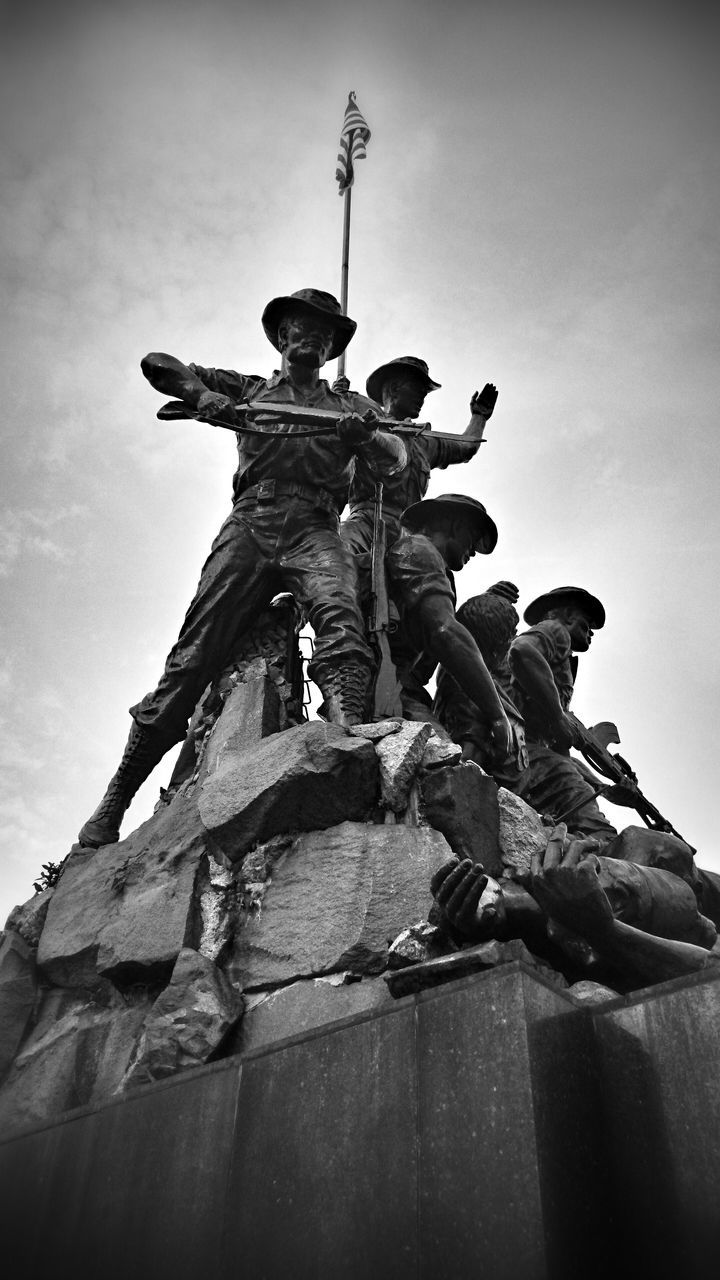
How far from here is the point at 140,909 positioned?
4.51m

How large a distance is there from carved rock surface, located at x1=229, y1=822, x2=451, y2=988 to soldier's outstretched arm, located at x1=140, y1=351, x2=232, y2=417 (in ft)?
9.39

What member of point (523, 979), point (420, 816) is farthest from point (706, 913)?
point (523, 979)

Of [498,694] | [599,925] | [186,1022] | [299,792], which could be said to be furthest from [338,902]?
[498,694]

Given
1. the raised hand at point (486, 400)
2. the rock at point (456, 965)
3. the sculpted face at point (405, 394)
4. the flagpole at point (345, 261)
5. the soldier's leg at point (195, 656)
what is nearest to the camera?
the rock at point (456, 965)

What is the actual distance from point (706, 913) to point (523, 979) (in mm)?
2722

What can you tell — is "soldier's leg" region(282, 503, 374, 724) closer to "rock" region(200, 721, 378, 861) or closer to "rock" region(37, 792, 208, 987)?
"rock" region(200, 721, 378, 861)

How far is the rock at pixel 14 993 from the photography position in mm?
4551

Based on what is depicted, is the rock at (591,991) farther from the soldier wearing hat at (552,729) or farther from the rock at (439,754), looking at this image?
the soldier wearing hat at (552,729)

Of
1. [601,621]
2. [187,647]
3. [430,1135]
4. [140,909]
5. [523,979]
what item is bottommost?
[430,1135]

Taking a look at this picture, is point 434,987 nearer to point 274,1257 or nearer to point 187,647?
point 274,1257


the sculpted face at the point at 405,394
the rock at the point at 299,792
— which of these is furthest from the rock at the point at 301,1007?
the sculpted face at the point at 405,394

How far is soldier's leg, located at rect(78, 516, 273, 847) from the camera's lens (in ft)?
18.7

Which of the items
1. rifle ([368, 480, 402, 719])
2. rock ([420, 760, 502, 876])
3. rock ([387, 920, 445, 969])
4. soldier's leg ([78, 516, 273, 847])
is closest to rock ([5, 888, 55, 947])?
soldier's leg ([78, 516, 273, 847])

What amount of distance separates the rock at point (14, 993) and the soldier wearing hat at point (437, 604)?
7.68ft
